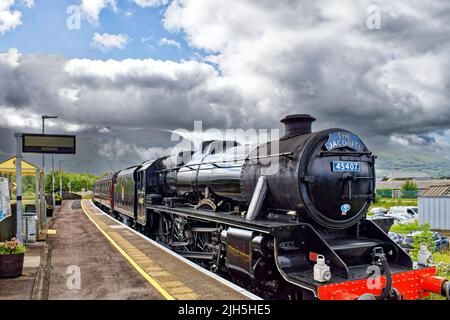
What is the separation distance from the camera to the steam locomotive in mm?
6293

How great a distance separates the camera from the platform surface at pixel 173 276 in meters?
6.68

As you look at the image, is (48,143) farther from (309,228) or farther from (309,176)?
(309,228)

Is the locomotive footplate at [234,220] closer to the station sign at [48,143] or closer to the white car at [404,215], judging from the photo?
the station sign at [48,143]

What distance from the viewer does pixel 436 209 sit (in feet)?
86.3

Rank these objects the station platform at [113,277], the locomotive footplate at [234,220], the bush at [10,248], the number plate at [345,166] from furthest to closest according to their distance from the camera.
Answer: the bush at [10,248], the number plate at [345,166], the station platform at [113,277], the locomotive footplate at [234,220]

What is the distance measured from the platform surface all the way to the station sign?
3333mm

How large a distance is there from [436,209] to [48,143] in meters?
24.3

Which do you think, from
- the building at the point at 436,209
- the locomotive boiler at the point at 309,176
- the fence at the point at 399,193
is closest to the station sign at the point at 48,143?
the locomotive boiler at the point at 309,176

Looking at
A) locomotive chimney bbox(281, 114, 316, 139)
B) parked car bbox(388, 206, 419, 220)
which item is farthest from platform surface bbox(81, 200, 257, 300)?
parked car bbox(388, 206, 419, 220)

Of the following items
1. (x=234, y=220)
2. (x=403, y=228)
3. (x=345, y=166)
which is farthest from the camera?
(x=403, y=228)

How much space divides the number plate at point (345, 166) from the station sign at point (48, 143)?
323 inches

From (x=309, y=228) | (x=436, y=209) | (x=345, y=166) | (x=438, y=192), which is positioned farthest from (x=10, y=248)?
(x=438, y=192)

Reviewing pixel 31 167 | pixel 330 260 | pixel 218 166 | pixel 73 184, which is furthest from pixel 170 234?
pixel 73 184

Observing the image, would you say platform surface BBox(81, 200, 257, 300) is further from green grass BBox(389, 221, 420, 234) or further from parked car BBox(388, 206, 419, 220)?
parked car BBox(388, 206, 419, 220)
